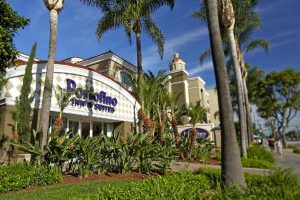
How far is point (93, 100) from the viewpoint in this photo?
1912 centimetres

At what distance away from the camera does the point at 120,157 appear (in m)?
11.8

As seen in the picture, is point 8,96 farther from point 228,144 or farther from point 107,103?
point 228,144

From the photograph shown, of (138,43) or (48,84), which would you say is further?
(138,43)

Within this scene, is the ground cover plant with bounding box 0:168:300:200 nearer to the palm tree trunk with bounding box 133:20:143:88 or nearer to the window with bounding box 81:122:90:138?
the palm tree trunk with bounding box 133:20:143:88

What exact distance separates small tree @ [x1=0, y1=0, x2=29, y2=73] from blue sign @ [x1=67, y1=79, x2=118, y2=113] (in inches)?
251

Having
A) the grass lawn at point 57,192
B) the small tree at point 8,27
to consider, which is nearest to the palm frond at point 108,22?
the small tree at point 8,27

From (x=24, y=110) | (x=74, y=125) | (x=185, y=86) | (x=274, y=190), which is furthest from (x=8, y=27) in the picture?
(x=185, y=86)

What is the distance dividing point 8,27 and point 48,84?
274 cm

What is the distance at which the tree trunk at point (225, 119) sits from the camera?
8383 mm

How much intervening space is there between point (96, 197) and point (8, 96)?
448 inches

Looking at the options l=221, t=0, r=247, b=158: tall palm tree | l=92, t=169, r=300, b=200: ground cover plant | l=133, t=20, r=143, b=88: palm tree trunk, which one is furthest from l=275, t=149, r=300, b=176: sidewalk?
l=133, t=20, r=143, b=88: palm tree trunk

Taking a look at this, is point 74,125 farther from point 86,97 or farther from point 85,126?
point 86,97

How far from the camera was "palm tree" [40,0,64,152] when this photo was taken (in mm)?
11859

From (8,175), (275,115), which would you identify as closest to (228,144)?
(8,175)
